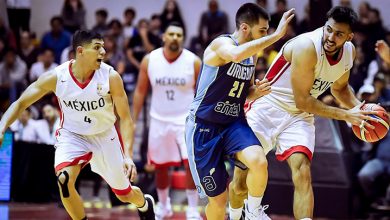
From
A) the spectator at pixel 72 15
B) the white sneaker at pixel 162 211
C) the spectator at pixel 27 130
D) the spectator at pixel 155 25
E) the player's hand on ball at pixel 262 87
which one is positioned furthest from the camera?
the spectator at pixel 72 15

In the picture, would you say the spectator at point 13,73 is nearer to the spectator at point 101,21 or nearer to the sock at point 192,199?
the spectator at point 101,21

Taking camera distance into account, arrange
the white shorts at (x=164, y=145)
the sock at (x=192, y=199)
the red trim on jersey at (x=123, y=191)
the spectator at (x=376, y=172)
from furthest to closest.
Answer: the spectator at (x=376, y=172) < the white shorts at (x=164, y=145) < the sock at (x=192, y=199) < the red trim on jersey at (x=123, y=191)

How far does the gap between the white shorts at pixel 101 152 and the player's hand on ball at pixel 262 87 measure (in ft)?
5.17

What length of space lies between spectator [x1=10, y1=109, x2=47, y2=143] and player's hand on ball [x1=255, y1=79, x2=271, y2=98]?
20.5ft

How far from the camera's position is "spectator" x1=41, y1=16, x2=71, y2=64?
1562 cm

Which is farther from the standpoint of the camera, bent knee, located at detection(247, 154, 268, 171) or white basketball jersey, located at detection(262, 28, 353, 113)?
white basketball jersey, located at detection(262, 28, 353, 113)

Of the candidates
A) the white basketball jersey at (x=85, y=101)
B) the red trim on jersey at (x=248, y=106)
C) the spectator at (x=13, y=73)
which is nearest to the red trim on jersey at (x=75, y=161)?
the white basketball jersey at (x=85, y=101)

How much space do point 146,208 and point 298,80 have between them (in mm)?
2123

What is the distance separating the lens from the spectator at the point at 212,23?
15.3 metres

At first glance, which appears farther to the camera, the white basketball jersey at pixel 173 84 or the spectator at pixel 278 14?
the spectator at pixel 278 14

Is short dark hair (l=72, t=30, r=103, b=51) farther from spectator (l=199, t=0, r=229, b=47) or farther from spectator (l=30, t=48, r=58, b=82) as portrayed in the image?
spectator (l=199, t=0, r=229, b=47)

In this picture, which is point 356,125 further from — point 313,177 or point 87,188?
point 87,188

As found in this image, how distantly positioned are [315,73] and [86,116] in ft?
6.96

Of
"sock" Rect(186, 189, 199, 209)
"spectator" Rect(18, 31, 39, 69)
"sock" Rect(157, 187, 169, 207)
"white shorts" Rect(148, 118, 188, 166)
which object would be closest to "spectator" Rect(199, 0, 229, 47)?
"spectator" Rect(18, 31, 39, 69)
